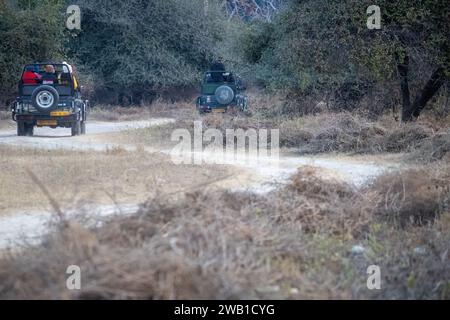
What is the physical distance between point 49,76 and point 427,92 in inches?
429

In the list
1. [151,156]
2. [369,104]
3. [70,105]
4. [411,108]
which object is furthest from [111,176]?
[369,104]

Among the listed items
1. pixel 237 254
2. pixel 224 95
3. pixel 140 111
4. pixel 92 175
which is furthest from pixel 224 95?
pixel 237 254

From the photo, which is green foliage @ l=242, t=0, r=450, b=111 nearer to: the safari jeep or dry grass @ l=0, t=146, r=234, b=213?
the safari jeep

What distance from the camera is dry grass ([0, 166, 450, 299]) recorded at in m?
5.09

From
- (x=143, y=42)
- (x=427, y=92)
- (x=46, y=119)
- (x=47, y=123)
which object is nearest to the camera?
(x=427, y=92)

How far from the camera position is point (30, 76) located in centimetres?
1916

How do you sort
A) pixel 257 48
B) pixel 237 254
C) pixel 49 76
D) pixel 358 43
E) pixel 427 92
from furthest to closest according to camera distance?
pixel 257 48, pixel 49 76, pixel 427 92, pixel 358 43, pixel 237 254

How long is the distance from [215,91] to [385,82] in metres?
6.34

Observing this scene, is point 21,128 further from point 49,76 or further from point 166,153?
point 166,153

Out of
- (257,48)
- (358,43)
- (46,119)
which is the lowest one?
(46,119)

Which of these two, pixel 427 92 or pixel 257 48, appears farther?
pixel 257 48

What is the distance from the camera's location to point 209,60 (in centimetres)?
3369

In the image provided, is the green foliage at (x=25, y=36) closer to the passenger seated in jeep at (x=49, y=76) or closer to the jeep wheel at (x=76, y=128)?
the passenger seated in jeep at (x=49, y=76)
